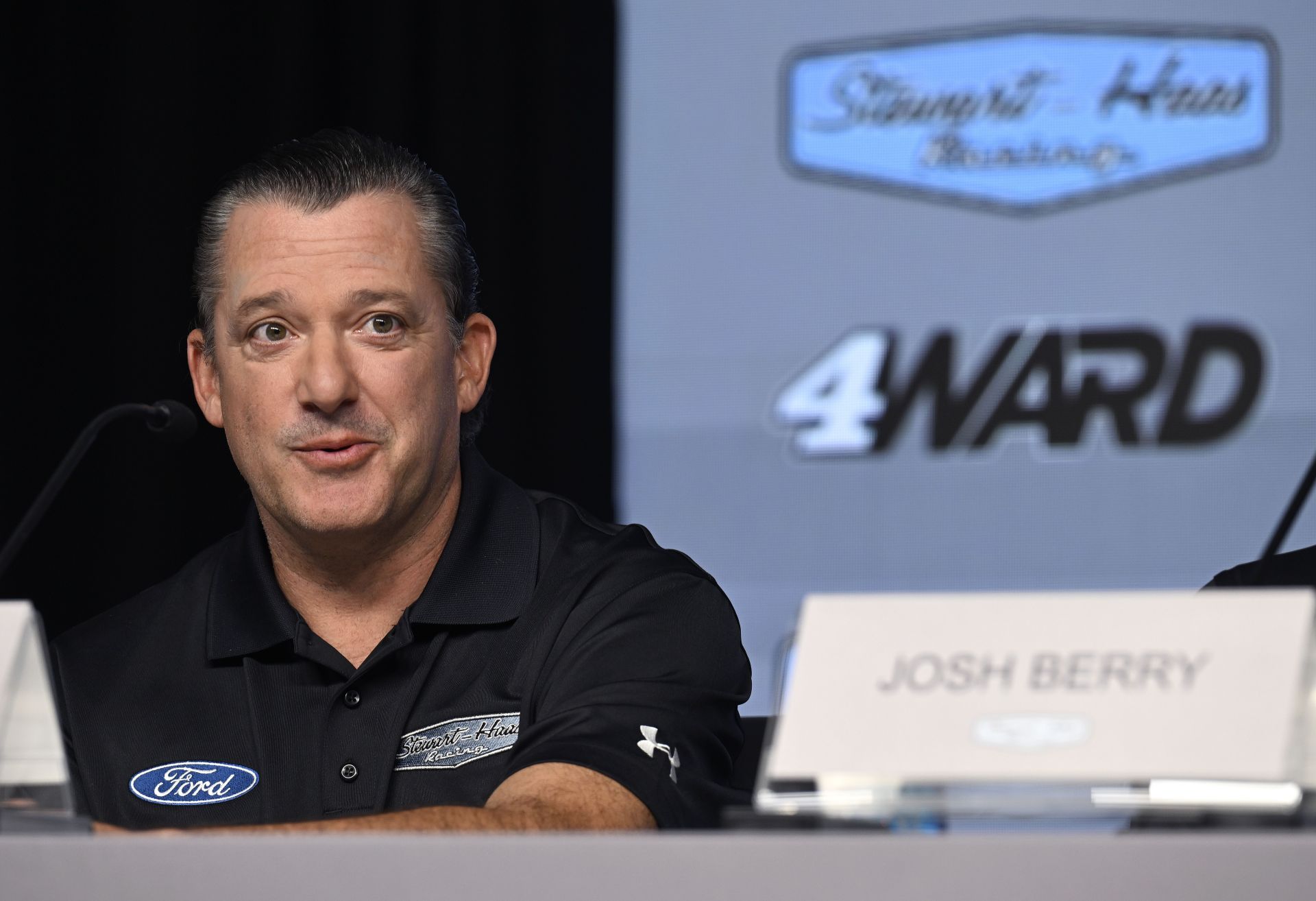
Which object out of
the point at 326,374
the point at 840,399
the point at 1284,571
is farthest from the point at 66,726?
the point at 840,399

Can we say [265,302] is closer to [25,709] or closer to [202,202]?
[25,709]

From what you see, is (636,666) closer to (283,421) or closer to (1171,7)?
(283,421)

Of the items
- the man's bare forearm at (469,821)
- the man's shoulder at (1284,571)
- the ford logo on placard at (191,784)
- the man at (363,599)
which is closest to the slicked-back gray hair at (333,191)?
the man at (363,599)

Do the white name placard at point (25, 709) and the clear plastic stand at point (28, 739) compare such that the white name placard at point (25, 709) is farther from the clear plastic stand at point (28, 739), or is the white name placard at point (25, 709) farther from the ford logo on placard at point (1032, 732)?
the ford logo on placard at point (1032, 732)

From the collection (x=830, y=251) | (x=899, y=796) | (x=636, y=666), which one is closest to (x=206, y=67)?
(x=830, y=251)

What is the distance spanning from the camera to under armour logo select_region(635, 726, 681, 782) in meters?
1.27

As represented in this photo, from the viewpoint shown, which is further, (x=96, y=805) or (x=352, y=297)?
(x=352, y=297)

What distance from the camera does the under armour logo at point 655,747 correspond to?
4.18ft

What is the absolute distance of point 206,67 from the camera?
11.0ft

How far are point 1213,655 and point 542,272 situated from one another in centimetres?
251

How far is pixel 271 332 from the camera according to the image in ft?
5.11

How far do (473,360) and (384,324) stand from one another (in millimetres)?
196

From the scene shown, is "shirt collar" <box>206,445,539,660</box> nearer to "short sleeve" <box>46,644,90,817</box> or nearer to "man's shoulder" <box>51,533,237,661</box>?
"man's shoulder" <box>51,533,237,661</box>

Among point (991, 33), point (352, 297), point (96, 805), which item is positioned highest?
point (991, 33)
